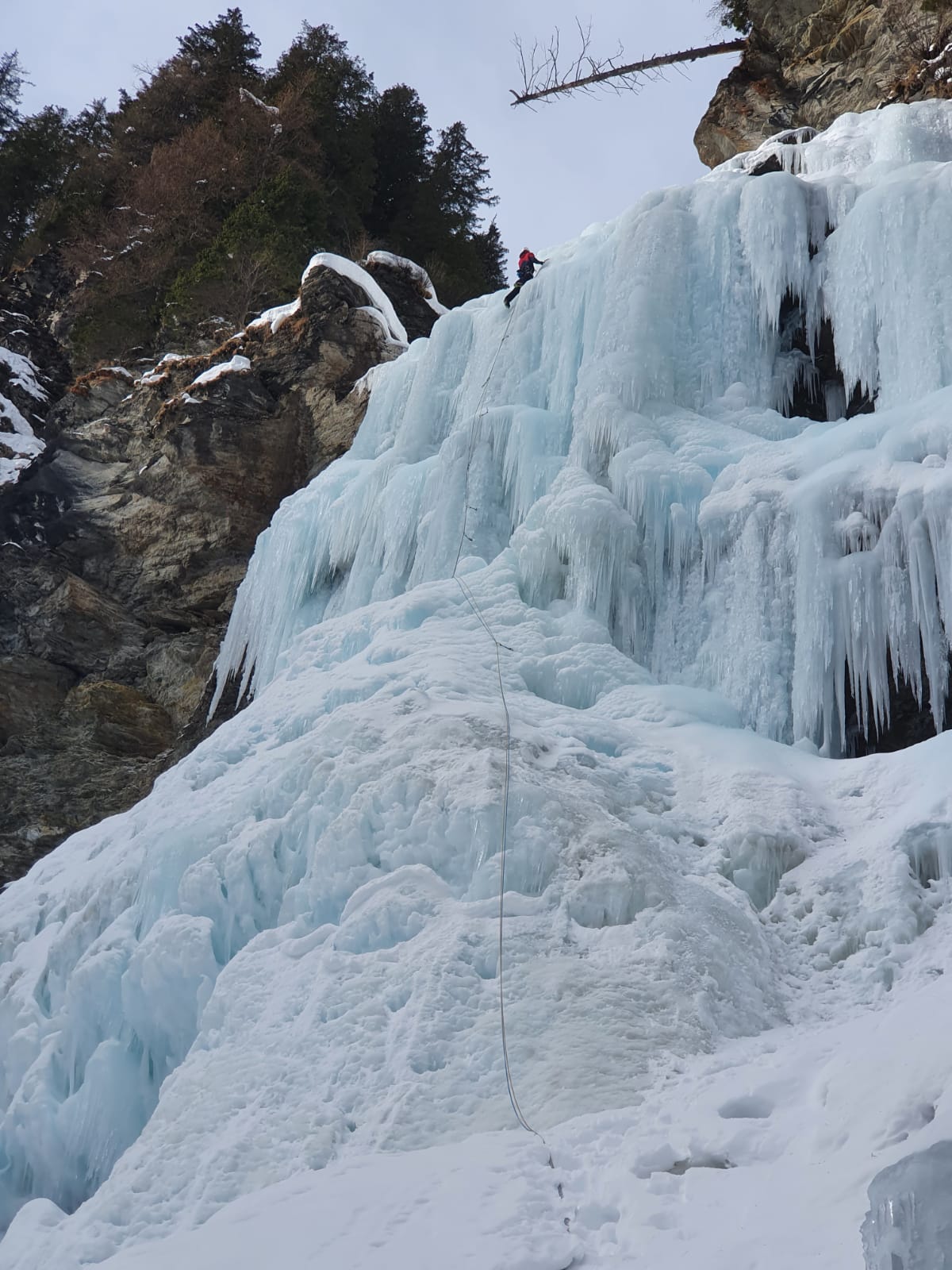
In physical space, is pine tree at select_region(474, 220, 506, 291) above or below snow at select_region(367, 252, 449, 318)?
above

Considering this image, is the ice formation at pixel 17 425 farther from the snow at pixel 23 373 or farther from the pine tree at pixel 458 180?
the pine tree at pixel 458 180

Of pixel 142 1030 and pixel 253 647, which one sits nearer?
pixel 142 1030

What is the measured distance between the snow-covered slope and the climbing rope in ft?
0.10

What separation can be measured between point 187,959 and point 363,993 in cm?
111

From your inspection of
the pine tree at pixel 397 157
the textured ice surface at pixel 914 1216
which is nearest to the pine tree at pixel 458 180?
the pine tree at pixel 397 157

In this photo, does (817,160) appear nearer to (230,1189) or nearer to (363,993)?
(363,993)

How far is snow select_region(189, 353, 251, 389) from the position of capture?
38.9 feet

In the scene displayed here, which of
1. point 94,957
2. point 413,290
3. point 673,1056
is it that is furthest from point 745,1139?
point 413,290

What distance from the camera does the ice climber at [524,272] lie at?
9250mm

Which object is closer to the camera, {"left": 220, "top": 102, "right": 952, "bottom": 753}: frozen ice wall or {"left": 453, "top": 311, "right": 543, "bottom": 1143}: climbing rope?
{"left": 453, "top": 311, "right": 543, "bottom": 1143}: climbing rope

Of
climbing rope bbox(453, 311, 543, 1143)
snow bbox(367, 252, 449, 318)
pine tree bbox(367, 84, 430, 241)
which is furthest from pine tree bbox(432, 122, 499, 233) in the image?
climbing rope bbox(453, 311, 543, 1143)

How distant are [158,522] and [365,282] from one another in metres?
3.75

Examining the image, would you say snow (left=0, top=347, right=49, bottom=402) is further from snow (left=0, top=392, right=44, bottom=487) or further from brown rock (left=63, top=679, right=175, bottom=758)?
brown rock (left=63, top=679, right=175, bottom=758)

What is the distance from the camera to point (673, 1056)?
3.48 m
